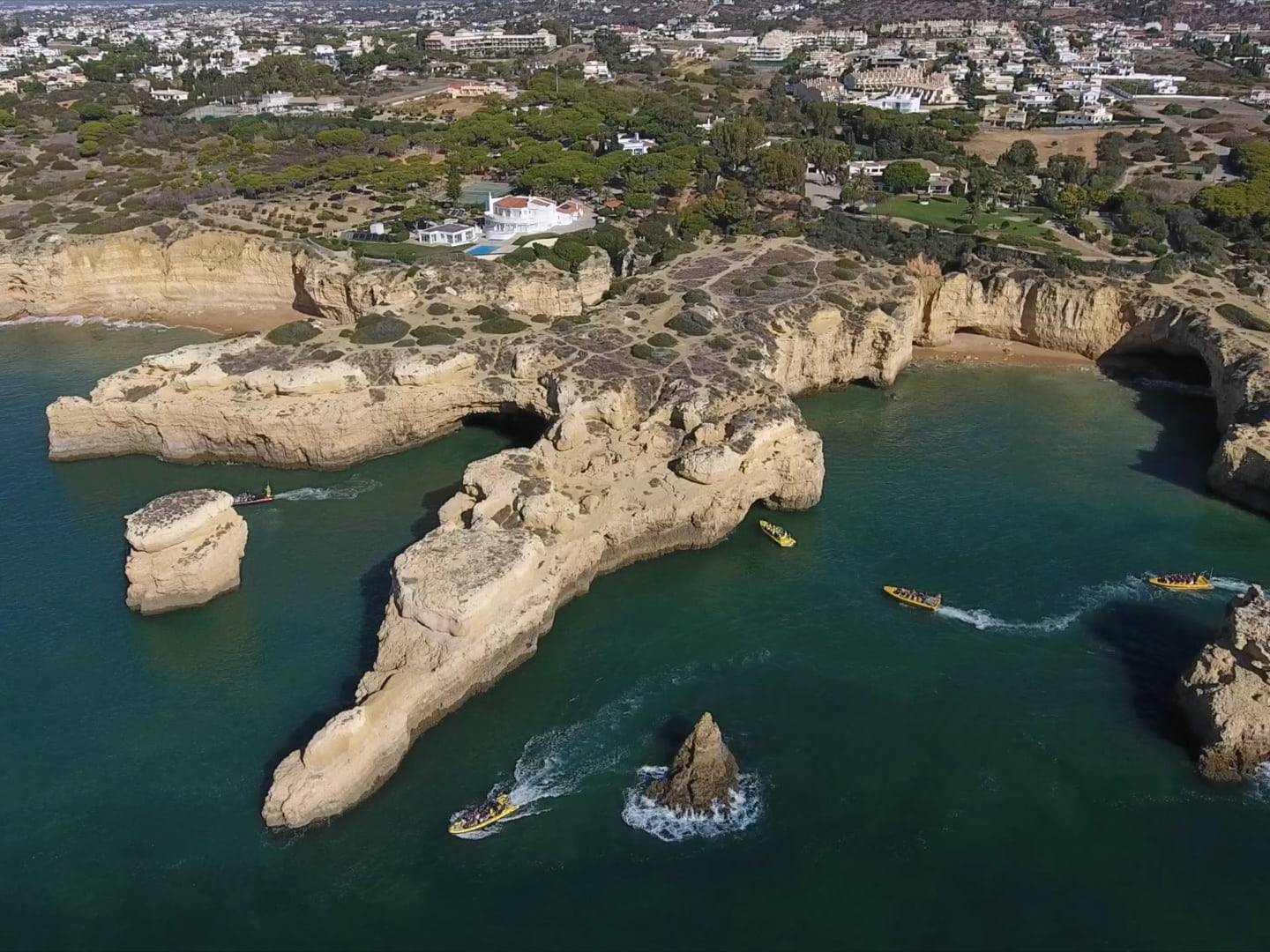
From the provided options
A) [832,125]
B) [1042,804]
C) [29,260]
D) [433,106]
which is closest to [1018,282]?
[1042,804]

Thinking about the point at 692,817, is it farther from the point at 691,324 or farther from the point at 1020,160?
the point at 1020,160

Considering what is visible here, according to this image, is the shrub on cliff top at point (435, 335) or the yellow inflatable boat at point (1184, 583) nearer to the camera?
the yellow inflatable boat at point (1184, 583)

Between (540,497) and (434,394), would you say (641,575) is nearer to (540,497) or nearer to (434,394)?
(540,497)

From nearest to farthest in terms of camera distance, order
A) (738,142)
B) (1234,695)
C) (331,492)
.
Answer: (1234,695), (331,492), (738,142)

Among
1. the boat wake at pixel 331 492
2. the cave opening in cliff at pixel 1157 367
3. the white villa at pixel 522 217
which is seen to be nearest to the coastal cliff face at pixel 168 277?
the white villa at pixel 522 217

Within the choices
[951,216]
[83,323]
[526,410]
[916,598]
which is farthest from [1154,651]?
[83,323]

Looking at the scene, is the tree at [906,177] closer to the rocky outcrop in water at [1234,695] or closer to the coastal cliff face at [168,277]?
the coastal cliff face at [168,277]
